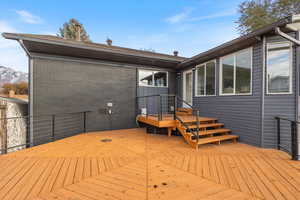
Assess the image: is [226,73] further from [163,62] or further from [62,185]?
[62,185]

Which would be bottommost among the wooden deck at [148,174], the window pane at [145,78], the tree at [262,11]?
the wooden deck at [148,174]

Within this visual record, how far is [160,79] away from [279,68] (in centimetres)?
438

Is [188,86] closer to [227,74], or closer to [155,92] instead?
[155,92]

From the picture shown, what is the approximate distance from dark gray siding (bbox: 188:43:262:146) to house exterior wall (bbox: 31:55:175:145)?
10.3 ft

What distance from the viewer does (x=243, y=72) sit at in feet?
14.1

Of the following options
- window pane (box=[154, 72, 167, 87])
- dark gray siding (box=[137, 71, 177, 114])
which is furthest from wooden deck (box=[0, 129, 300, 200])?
window pane (box=[154, 72, 167, 87])

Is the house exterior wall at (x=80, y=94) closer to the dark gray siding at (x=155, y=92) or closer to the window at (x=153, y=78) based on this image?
the dark gray siding at (x=155, y=92)

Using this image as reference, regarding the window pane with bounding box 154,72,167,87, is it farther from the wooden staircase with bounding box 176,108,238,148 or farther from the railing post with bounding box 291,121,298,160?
the railing post with bounding box 291,121,298,160

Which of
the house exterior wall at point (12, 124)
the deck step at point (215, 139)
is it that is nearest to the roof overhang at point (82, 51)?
the house exterior wall at point (12, 124)

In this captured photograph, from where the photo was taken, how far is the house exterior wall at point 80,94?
16.0ft

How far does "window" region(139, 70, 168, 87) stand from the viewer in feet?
21.6

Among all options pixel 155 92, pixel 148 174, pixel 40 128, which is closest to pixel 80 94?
pixel 40 128

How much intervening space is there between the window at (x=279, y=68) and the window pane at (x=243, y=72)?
465 millimetres

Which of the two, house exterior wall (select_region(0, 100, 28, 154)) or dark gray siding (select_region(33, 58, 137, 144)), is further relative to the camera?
dark gray siding (select_region(33, 58, 137, 144))
